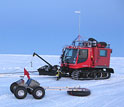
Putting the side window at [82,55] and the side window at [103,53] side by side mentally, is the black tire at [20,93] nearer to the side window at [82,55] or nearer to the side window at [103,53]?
the side window at [82,55]

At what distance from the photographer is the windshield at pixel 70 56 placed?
11459 mm

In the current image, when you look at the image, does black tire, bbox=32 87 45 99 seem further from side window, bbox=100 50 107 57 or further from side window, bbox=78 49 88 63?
side window, bbox=100 50 107 57

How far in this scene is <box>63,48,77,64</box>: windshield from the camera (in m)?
11.5

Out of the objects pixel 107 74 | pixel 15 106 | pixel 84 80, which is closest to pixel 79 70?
pixel 84 80

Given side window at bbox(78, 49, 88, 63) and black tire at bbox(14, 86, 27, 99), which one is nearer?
black tire at bbox(14, 86, 27, 99)

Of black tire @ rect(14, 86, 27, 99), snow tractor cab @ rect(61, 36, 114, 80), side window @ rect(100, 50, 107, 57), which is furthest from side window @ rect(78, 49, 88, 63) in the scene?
black tire @ rect(14, 86, 27, 99)

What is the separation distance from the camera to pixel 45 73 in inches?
490

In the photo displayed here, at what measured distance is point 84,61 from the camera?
11391 mm

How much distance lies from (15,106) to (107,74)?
7752mm

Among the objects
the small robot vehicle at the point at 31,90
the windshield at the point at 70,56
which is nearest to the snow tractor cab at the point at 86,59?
the windshield at the point at 70,56

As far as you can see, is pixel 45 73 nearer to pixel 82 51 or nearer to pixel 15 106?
pixel 82 51

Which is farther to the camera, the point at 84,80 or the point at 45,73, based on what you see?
the point at 45,73

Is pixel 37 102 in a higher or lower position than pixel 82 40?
lower

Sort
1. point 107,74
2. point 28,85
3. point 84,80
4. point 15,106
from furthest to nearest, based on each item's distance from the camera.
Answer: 1. point 107,74
2. point 84,80
3. point 28,85
4. point 15,106
